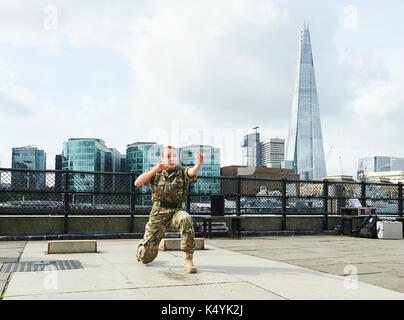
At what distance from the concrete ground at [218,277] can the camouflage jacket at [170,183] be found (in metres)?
1.07

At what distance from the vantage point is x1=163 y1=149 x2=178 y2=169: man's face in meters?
5.94

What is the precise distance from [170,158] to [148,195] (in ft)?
19.9

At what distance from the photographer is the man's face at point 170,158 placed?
5.94 metres

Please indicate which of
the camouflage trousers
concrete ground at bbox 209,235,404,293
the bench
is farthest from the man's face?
the bench

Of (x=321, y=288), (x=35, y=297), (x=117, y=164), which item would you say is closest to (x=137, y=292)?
(x=35, y=297)

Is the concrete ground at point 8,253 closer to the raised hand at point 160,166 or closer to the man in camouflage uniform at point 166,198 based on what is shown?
the man in camouflage uniform at point 166,198

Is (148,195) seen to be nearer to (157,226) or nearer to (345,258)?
(157,226)

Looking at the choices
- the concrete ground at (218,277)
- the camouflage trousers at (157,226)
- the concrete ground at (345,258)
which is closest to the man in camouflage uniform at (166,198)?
the camouflage trousers at (157,226)

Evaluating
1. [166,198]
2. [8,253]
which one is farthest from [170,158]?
[8,253]

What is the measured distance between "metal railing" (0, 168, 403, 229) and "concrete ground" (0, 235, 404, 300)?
99.9 inches

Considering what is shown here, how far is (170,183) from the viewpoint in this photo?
20.3 ft
